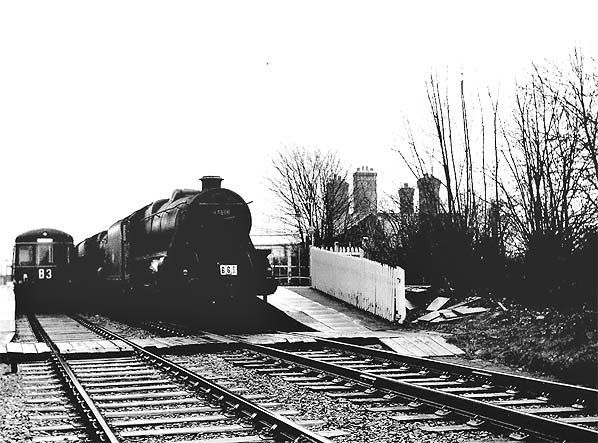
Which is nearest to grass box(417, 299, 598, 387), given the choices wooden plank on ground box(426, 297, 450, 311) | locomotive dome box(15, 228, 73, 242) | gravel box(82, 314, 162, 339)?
wooden plank on ground box(426, 297, 450, 311)

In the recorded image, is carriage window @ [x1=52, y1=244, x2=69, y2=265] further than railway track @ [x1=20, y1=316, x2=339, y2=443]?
Yes

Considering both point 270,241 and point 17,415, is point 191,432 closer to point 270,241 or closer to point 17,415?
point 17,415

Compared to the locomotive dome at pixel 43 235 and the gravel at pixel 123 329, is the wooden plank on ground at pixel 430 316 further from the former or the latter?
the locomotive dome at pixel 43 235

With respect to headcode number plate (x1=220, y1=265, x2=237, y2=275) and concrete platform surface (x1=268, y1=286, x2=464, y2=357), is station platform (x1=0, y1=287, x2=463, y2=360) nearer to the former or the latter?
concrete platform surface (x1=268, y1=286, x2=464, y2=357)

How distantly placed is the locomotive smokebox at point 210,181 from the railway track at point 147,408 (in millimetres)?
8459

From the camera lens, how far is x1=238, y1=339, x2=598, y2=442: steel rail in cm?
680

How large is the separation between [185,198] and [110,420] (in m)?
12.5

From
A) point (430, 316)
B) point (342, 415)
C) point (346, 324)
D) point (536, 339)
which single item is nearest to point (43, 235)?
point (346, 324)

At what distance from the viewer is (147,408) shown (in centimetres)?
877

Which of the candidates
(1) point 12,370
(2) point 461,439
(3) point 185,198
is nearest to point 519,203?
(3) point 185,198

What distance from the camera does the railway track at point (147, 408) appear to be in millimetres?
7293

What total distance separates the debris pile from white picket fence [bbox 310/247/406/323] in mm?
503

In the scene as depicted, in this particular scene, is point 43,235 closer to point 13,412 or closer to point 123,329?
point 123,329

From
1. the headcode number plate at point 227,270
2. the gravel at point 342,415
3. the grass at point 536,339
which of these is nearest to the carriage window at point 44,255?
the headcode number plate at point 227,270
